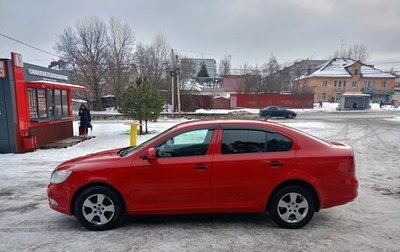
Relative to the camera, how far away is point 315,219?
4.41 m

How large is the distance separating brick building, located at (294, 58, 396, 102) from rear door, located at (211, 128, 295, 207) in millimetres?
64115

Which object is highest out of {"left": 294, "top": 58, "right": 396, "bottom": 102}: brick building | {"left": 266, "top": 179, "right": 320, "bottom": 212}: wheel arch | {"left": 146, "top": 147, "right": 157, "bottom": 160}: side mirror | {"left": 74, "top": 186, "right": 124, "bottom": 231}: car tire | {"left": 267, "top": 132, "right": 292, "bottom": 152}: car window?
{"left": 294, "top": 58, "right": 396, "bottom": 102}: brick building

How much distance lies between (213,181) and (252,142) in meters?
0.81

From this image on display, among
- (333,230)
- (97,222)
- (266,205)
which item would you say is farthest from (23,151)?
(333,230)

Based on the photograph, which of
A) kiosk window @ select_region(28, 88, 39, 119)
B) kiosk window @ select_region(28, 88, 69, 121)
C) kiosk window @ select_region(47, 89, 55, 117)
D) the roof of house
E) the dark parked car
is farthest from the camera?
the roof of house

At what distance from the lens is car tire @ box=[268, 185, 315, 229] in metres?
4.03

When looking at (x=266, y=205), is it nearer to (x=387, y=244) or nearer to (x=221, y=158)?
(x=221, y=158)

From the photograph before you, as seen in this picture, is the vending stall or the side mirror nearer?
the side mirror

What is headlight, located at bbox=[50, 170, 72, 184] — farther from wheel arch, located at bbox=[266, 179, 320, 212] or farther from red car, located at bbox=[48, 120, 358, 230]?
wheel arch, located at bbox=[266, 179, 320, 212]

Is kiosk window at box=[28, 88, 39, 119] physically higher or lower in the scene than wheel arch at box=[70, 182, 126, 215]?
higher

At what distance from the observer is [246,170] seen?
3986mm

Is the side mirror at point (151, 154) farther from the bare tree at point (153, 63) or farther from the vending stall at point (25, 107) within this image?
the bare tree at point (153, 63)

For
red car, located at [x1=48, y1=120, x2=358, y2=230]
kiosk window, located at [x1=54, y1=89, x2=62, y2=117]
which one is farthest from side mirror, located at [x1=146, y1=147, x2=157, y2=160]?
kiosk window, located at [x1=54, y1=89, x2=62, y2=117]

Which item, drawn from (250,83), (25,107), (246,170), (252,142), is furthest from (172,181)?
(250,83)
